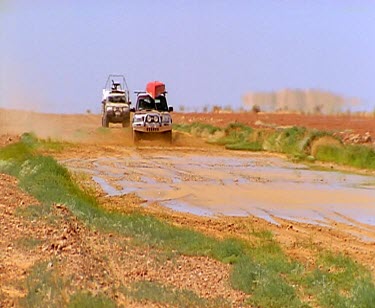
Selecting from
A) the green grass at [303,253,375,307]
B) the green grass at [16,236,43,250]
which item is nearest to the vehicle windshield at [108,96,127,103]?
the green grass at [303,253,375,307]

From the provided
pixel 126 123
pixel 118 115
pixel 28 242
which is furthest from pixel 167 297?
pixel 126 123

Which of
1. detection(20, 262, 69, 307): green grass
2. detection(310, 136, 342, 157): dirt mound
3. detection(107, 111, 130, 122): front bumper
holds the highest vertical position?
detection(20, 262, 69, 307): green grass

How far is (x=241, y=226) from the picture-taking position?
62.1 ft

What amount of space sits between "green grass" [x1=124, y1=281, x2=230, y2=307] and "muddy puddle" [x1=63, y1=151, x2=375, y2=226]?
9.81 meters

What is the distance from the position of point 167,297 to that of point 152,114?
115ft

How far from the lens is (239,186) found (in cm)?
2814

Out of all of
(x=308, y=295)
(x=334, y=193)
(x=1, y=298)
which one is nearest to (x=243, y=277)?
(x=308, y=295)

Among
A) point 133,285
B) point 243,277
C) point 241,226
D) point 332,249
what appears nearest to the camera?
point 133,285

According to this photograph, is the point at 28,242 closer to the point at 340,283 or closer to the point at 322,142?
the point at 340,283

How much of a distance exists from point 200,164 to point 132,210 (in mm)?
15993

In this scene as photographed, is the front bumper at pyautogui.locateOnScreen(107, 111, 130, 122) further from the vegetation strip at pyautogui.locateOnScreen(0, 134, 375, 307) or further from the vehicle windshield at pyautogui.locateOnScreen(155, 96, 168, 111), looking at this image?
the vegetation strip at pyautogui.locateOnScreen(0, 134, 375, 307)

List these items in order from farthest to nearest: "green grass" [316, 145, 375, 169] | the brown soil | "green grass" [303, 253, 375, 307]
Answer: "green grass" [316, 145, 375, 169]
the brown soil
"green grass" [303, 253, 375, 307]

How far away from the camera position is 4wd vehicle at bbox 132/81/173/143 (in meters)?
45.3

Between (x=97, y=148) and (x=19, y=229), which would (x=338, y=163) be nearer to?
(x=97, y=148)
